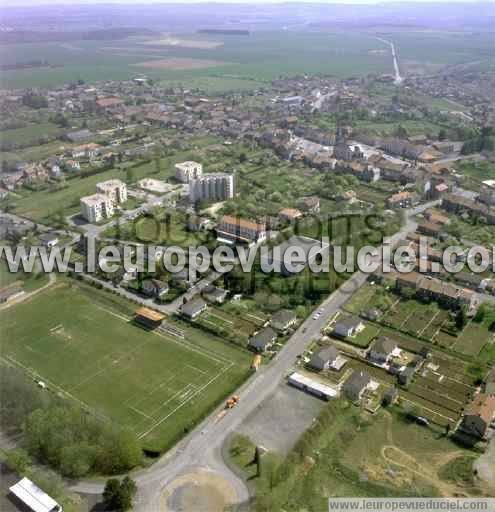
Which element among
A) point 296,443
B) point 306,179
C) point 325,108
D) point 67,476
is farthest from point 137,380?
point 325,108

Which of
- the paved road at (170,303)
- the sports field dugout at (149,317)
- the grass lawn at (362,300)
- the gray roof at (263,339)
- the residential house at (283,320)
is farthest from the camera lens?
the paved road at (170,303)

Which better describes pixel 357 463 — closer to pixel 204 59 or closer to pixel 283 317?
pixel 283 317

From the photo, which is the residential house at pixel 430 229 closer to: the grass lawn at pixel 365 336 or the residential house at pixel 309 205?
the residential house at pixel 309 205

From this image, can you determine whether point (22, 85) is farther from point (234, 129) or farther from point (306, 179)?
point (306, 179)

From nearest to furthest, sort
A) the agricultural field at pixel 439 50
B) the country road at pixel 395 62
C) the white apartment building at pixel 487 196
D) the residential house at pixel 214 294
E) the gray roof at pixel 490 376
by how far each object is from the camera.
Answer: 1. the gray roof at pixel 490 376
2. the residential house at pixel 214 294
3. the white apartment building at pixel 487 196
4. the country road at pixel 395 62
5. the agricultural field at pixel 439 50

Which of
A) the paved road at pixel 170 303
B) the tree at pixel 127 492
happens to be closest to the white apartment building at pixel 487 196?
the paved road at pixel 170 303

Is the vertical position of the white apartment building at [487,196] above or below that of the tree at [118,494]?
above

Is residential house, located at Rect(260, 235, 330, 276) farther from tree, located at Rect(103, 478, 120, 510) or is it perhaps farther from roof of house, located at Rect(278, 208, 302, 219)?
tree, located at Rect(103, 478, 120, 510)
